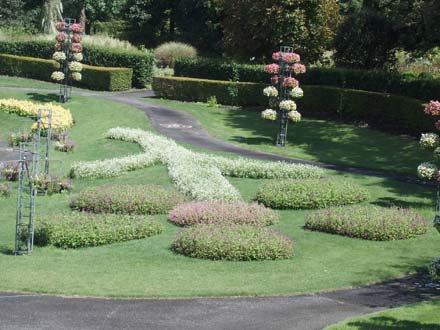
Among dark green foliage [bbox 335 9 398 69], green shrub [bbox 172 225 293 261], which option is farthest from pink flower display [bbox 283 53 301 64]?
green shrub [bbox 172 225 293 261]

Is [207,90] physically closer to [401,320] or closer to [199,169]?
[199,169]

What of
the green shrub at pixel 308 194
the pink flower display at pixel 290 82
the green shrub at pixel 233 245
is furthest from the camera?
the pink flower display at pixel 290 82

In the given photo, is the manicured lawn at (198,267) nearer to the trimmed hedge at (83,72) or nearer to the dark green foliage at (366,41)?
the dark green foliage at (366,41)

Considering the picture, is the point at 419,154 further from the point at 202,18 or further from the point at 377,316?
the point at 202,18

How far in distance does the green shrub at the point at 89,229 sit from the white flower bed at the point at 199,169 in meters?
3.79

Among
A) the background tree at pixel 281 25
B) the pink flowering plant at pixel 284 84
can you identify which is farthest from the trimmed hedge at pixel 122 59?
the pink flowering plant at pixel 284 84

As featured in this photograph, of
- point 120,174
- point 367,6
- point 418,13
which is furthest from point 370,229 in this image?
point 367,6

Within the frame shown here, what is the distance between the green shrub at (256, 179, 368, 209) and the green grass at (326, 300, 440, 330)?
1014cm

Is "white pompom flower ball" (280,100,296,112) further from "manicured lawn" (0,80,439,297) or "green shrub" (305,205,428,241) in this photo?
"green shrub" (305,205,428,241)

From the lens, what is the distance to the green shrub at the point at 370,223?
21766 millimetres

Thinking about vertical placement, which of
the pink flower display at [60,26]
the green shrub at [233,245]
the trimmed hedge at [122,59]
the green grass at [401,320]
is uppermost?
the pink flower display at [60,26]

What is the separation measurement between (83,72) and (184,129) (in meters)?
15.2

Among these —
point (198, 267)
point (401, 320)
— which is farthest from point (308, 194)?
point (401, 320)

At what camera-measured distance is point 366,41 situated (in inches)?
1868
